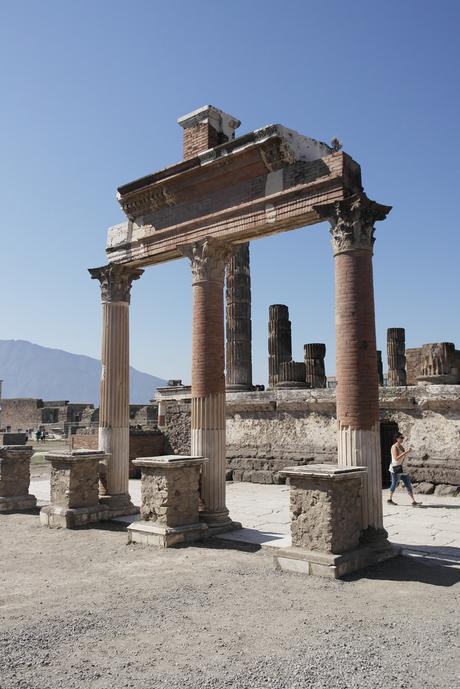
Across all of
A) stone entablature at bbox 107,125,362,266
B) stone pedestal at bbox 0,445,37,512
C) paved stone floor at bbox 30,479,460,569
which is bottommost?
paved stone floor at bbox 30,479,460,569

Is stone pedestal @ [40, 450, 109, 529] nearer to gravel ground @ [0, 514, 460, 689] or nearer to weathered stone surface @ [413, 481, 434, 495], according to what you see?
gravel ground @ [0, 514, 460, 689]

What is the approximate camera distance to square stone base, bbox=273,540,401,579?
245 inches

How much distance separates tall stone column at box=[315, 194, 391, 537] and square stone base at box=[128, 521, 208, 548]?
7.80 ft

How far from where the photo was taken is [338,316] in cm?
758

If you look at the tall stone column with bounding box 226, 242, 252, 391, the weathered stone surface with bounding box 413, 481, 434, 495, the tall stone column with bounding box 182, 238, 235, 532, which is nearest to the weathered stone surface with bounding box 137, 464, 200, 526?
the tall stone column with bounding box 182, 238, 235, 532

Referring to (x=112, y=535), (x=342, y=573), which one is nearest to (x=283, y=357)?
(x=112, y=535)

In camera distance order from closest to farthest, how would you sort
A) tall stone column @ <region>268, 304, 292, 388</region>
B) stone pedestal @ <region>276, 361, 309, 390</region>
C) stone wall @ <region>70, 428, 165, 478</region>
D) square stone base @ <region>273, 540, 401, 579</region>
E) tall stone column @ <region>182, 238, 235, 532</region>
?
square stone base @ <region>273, 540, 401, 579</region> → tall stone column @ <region>182, 238, 235, 532</region> → stone wall @ <region>70, 428, 165, 478</region> → stone pedestal @ <region>276, 361, 309, 390</region> → tall stone column @ <region>268, 304, 292, 388</region>

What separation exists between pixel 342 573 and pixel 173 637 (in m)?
2.31

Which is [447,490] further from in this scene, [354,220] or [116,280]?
[116,280]

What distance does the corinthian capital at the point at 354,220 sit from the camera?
7516 mm

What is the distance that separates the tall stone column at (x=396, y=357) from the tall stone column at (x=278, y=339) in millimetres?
6247

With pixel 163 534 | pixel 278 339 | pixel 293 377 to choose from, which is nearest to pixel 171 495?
pixel 163 534

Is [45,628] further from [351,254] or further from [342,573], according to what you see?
[351,254]

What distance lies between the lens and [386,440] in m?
13.6
